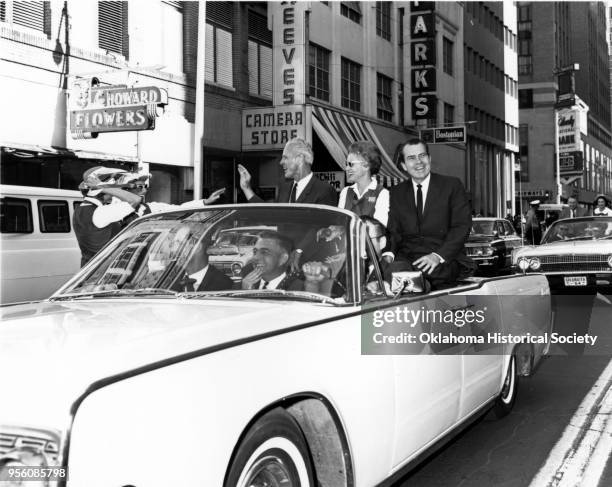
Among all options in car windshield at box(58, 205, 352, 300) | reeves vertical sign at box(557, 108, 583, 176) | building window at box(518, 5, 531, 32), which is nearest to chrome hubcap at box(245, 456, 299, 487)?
car windshield at box(58, 205, 352, 300)

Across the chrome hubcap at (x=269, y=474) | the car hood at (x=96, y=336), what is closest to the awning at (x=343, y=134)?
the car hood at (x=96, y=336)

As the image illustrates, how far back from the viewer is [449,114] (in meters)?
41.5

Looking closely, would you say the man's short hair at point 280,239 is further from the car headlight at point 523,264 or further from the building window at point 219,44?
the building window at point 219,44

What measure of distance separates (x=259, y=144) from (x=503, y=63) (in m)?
36.5

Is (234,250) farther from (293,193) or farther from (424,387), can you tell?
(293,193)

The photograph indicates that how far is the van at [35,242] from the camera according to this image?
513 inches

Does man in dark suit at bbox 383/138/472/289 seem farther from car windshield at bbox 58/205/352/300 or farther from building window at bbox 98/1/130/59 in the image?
building window at bbox 98/1/130/59

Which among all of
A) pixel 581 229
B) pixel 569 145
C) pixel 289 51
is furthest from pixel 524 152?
pixel 581 229

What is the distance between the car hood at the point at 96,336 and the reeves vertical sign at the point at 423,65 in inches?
1195

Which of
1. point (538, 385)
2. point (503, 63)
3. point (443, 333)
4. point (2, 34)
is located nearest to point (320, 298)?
point (443, 333)

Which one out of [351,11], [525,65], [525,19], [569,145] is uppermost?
[525,19]

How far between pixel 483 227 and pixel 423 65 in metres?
13.5

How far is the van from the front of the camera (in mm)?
13031

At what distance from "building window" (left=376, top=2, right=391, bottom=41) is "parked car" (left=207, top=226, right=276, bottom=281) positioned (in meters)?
29.2
